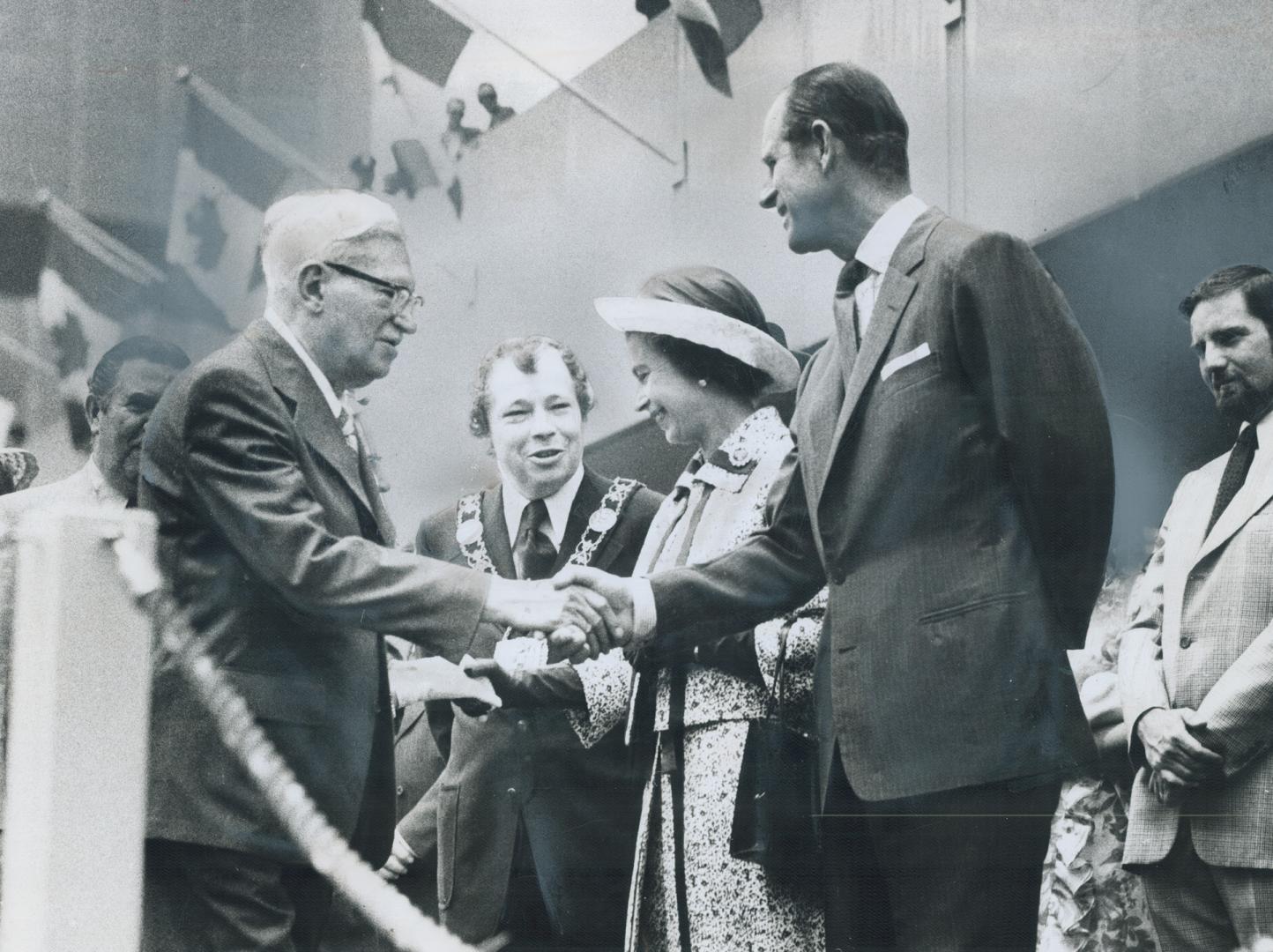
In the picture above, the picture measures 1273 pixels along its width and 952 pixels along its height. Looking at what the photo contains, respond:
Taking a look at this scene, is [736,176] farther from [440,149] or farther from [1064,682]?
[1064,682]

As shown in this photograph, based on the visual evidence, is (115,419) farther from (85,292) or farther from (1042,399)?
(1042,399)

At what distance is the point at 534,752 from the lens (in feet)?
9.34

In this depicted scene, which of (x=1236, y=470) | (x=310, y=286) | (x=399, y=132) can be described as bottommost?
(x=1236, y=470)

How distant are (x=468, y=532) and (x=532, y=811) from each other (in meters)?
0.51

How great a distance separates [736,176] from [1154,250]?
766 mm

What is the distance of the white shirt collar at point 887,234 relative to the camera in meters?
2.58

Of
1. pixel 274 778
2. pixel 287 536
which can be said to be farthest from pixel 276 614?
pixel 274 778

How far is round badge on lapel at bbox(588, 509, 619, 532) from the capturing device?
2930mm

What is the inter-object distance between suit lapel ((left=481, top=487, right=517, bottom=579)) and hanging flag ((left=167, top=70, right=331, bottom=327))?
570mm

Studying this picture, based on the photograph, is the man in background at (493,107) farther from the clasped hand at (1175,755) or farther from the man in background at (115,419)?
the clasped hand at (1175,755)

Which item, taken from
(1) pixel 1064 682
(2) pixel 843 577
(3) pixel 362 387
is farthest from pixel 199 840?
(1) pixel 1064 682

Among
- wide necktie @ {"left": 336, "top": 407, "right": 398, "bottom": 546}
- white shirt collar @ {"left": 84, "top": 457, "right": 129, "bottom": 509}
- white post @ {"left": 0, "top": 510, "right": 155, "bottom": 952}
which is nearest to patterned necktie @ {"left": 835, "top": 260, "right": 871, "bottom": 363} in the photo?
wide necktie @ {"left": 336, "top": 407, "right": 398, "bottom": 546}

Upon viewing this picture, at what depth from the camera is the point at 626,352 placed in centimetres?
294

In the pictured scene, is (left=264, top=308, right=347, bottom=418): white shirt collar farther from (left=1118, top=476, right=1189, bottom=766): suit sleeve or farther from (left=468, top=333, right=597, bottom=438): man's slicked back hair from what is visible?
(left=1118, top=476, right=1189, bottom=766): suit sleeve
